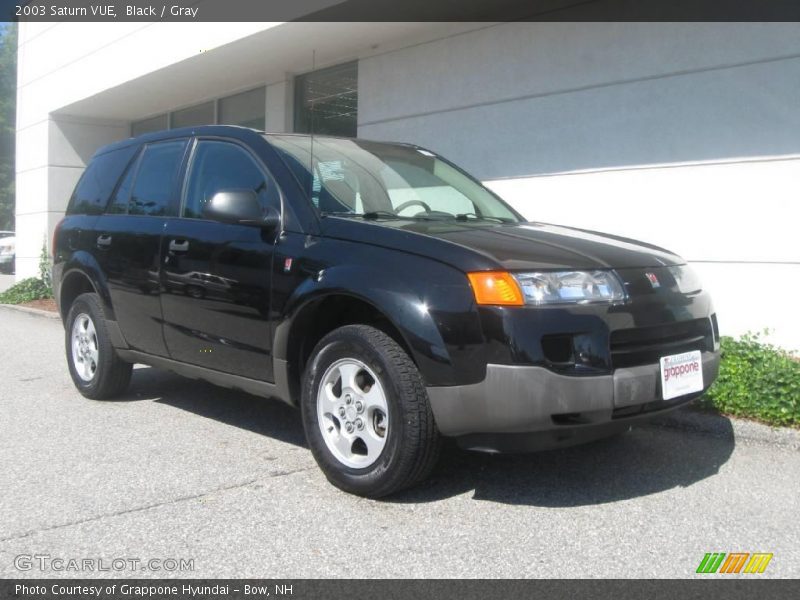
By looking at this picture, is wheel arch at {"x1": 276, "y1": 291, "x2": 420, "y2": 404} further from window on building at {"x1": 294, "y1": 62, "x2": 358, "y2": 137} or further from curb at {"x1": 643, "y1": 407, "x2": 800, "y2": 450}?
window on building at {"x1": 294, "y1": 62, "x2": 358, "y2": 137}

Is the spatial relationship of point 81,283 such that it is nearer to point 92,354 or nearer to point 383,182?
point 92,354

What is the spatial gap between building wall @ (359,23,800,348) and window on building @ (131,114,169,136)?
26.3 ft

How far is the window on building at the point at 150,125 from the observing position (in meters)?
15.5

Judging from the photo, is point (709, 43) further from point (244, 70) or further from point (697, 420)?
point (244, 70)

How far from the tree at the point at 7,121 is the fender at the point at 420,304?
54796 millimetres

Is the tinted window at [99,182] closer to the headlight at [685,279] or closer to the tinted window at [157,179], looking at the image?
the tinted window at [157,179]

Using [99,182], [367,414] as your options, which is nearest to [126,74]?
[99,182]

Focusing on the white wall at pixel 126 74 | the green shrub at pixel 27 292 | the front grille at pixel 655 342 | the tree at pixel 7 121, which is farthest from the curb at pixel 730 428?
the tree at pixel 7 121

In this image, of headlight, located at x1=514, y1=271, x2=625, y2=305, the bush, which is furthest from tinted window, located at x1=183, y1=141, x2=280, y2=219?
the bush

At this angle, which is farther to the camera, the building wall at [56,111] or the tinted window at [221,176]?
the building wall at [56,111]

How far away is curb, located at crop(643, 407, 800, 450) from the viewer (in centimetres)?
489
